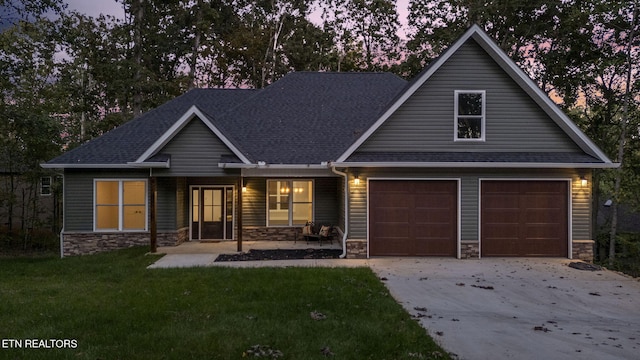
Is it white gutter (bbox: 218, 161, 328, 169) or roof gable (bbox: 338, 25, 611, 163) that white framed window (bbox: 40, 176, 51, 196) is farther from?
roof gable (bbox: 338, 25, 611, 163)

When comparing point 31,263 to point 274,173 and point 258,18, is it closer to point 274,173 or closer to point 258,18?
point 274,173

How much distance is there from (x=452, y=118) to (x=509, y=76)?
2.10 metres

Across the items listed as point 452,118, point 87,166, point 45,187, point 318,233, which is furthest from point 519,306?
point 45,187

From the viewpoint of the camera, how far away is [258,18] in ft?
94.7

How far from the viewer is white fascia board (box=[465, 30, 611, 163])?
1187 cm

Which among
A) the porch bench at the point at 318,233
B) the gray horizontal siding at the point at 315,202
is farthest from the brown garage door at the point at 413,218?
the gray horizontal siding at the point at 315,202

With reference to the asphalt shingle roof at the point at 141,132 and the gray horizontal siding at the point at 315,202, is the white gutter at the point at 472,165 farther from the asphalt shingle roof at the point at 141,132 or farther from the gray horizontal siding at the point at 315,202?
the asphalt shingle roof at the point at 141,132

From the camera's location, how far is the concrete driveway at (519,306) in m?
5.77

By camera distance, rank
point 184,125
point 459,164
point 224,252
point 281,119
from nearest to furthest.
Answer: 1. point 459,164
2. point 184,125
3. point 224,252
4. point 281,119

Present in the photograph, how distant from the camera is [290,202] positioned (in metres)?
15.8

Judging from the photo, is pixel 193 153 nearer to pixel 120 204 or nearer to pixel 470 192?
pixel 120 204

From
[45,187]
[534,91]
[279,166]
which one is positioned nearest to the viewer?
[534,91]

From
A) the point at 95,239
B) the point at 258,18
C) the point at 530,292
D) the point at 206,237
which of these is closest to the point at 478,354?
the point at 530,292

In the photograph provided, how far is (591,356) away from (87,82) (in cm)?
2979
